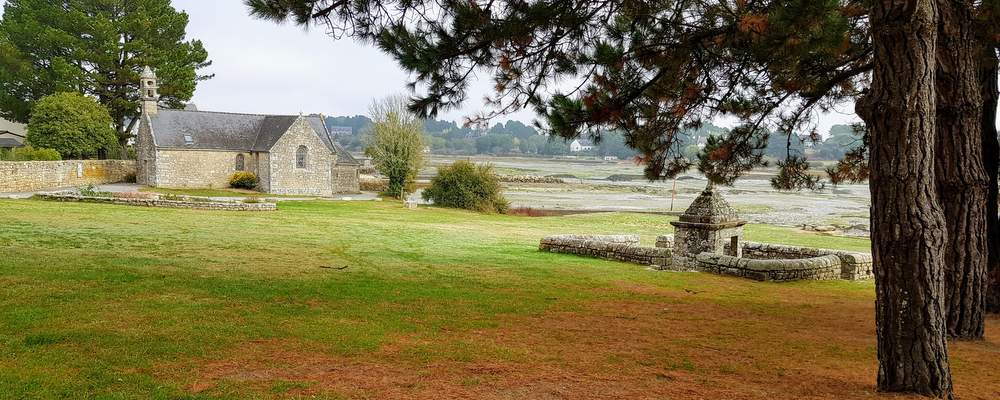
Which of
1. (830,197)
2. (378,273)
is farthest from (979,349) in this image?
(830,197)

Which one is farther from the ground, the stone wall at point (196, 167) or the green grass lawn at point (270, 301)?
the stone wall at point (196, 167)

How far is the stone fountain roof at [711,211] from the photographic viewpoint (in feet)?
48.1

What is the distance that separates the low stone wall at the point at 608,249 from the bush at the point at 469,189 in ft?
71.9

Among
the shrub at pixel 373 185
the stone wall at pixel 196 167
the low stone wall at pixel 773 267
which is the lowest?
the low stone wall at pixel 773 267

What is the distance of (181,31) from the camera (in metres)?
50.8

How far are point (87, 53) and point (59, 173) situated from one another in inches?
492

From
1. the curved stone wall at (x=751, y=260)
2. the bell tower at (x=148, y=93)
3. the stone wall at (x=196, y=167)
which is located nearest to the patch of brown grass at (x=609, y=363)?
the curved stone wall at (x=751, y=260)

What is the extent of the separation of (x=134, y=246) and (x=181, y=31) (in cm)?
4337

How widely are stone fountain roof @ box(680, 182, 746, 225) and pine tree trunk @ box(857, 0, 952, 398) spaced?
31.0 feet

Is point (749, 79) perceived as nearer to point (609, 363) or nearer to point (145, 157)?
point (609, 363)

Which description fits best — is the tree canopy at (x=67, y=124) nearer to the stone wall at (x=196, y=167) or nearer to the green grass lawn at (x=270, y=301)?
the stone wall at (x=196, y=167)

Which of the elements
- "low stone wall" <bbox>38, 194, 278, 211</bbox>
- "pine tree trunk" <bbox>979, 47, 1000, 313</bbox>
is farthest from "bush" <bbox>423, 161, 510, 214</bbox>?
"pine tree trunk" <bbox>979, 47, 1000, 313</bbox>

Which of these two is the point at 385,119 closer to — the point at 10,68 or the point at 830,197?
the point at 10,68

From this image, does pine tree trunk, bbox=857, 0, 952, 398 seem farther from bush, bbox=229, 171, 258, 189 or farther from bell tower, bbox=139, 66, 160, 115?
bell tower, bbox=139, 66, 160, 115
